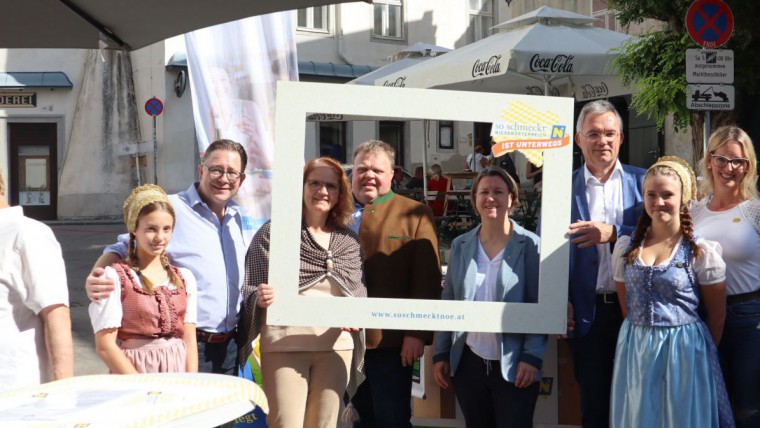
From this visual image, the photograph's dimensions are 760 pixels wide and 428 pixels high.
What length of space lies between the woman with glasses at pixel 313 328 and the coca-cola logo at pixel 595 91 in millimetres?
7482

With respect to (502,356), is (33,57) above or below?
above

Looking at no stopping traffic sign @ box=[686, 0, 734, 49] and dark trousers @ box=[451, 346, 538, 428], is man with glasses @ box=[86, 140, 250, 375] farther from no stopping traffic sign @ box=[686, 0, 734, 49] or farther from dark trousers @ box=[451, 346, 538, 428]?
no stopping traffic sign @ box=[686, 0, 734, 49]

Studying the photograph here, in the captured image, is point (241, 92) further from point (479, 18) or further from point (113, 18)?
point (479, 18)

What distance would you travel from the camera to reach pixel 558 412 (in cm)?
504

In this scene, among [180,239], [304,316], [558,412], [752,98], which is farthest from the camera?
[752,98]

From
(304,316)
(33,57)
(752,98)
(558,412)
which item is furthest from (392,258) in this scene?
(33,57)

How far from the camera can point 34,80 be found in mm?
28406

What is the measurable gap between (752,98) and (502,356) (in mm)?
6596

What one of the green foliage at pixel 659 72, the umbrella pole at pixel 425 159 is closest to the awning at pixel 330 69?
the green foliage at pixel 659 72

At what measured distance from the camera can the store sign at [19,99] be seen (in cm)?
2881

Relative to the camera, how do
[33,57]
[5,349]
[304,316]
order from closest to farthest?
[5,349], [304,316], [33,57]

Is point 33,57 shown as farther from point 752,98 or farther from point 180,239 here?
point 180,239

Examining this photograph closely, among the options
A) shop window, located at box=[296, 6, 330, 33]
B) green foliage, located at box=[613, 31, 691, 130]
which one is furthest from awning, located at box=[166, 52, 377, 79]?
green foliage, located at box=[613, 31, 691, 130]

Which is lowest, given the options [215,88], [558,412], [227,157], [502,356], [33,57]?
[558,412]
